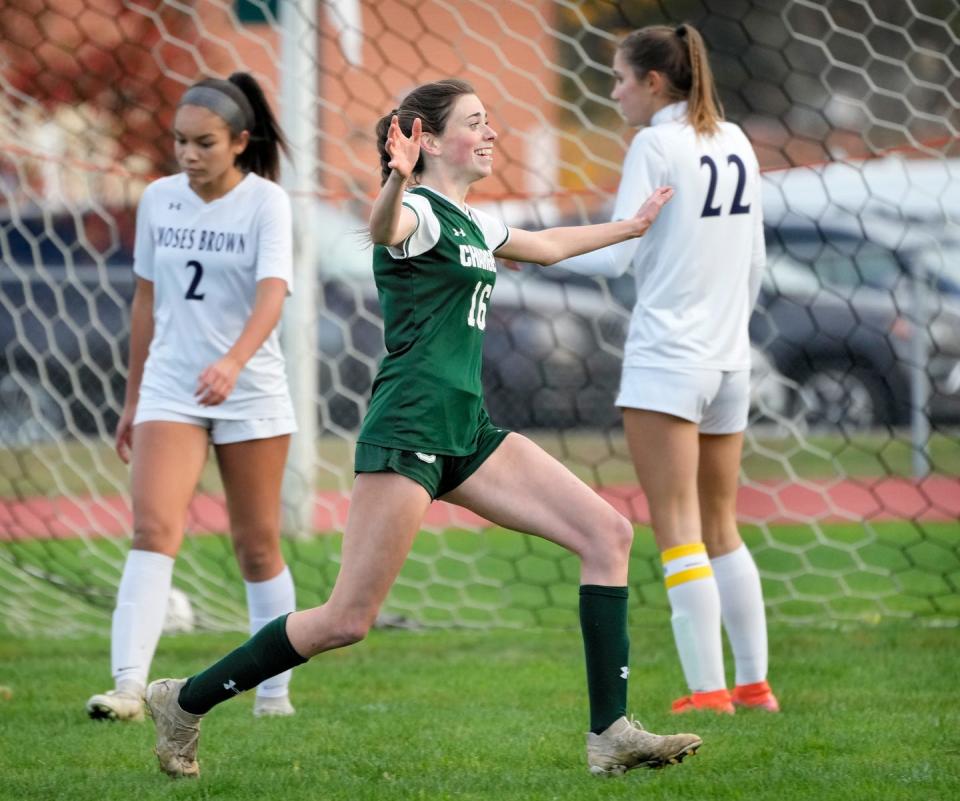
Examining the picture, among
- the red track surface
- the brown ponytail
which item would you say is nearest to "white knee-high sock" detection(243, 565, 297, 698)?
the brown ponytail

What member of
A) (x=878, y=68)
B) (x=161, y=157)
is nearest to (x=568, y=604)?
(x=161, y=157)

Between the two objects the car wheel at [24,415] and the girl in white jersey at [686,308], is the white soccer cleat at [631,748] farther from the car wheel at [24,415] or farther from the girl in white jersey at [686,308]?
the car wheel at [24,415]

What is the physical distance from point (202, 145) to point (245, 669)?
173 cm

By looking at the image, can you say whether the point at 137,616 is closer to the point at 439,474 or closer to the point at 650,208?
the point at 439,474

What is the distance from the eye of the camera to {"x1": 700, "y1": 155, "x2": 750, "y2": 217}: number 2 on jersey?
4.32m

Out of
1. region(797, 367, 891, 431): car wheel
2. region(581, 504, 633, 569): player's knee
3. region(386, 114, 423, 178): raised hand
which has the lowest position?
region(797, 367, 891, 431): car wheel

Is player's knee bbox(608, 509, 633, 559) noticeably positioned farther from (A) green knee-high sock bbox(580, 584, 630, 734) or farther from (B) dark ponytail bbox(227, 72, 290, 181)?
(B) dark ponytail bbox(227, 72, 290, 181)

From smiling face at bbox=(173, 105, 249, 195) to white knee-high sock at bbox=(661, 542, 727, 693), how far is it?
1.75m

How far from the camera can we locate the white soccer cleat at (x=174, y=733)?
3.54 m

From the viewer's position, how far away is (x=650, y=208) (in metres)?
3.89

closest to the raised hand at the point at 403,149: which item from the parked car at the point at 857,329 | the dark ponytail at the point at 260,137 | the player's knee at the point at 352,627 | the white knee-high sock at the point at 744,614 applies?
the player's knee at the point at 352,627

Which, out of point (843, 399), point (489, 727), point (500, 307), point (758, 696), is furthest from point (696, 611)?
point (843, 399)

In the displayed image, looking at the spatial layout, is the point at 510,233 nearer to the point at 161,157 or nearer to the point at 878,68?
the point at 161,157

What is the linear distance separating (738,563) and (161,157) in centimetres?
568
